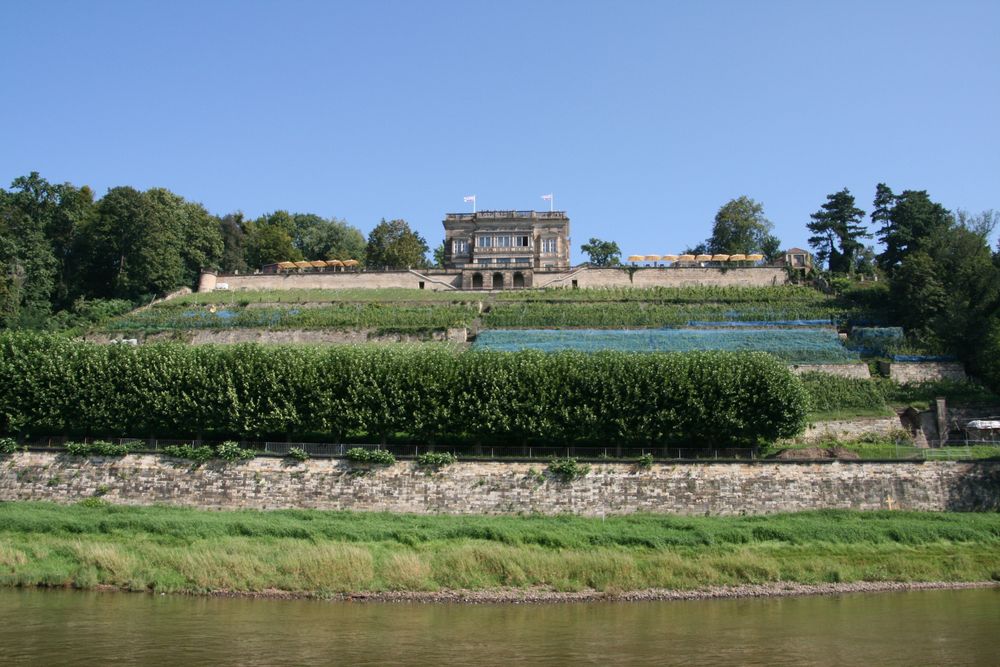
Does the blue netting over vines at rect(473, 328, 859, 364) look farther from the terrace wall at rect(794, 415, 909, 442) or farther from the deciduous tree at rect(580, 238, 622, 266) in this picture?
the deciduous tree at rect(580, 238, 622, 266)

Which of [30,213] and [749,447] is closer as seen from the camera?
[749,447]

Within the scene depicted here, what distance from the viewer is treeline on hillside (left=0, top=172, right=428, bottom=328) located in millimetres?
61656

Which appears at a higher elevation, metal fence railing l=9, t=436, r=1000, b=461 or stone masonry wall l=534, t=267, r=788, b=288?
stone masonry wall l=534, t=267, r=788, b=288

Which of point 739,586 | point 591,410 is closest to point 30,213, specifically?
point 591,410

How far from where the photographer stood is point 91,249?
6881 centimetres

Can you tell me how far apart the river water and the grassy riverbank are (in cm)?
115

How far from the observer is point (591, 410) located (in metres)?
35.0

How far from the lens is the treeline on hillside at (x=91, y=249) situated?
61656mm

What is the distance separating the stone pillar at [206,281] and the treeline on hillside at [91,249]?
1.31 m

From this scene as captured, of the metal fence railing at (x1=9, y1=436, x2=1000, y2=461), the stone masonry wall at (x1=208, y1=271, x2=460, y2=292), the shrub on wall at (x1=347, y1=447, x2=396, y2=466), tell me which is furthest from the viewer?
the stone masonry wall at (x1=208, y1=271, x2=460, y2=292)

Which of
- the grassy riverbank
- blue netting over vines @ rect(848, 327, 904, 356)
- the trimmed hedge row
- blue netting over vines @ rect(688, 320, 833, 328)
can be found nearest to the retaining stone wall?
blue netting over vines @ rect(688, 320, 833, 328)

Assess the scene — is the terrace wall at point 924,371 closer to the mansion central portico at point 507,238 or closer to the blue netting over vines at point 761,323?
the blue netting over vines at point 761,323

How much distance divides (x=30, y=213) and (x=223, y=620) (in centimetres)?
5847

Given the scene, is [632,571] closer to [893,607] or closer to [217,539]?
[893,607]
